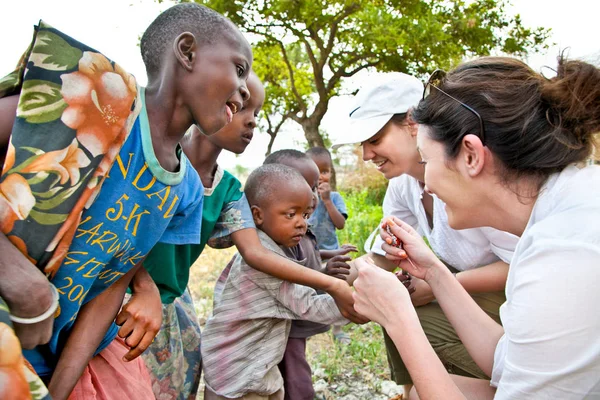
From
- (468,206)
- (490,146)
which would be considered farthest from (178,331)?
(490,146)

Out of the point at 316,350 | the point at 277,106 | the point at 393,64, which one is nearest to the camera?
the point at 316,350

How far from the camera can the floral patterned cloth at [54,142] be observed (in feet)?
3.63

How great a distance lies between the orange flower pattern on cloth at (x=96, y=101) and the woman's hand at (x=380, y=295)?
1.03 metres

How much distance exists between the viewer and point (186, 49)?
5.12ft

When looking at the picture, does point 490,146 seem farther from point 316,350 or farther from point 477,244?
point 316,350

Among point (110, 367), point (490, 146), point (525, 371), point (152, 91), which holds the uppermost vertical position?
point (490, 146)

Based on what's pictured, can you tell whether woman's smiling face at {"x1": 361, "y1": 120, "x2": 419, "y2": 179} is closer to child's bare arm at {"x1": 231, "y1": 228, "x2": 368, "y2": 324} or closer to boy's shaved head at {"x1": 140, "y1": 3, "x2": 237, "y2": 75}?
child's bare arm at {"x1": 231, "y1": 228, "x2": 368, "y2": 324}

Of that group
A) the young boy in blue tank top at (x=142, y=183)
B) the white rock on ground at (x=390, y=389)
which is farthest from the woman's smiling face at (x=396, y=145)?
the white rock on ground at (x=390, y=389)

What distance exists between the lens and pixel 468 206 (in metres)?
1.76

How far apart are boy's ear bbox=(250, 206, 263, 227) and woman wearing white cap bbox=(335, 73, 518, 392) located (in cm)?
63

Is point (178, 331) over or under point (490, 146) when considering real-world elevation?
under

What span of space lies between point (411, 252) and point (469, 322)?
1.26 ft

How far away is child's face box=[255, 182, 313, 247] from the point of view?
2572mm

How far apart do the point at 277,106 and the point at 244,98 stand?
1646 centimetres
